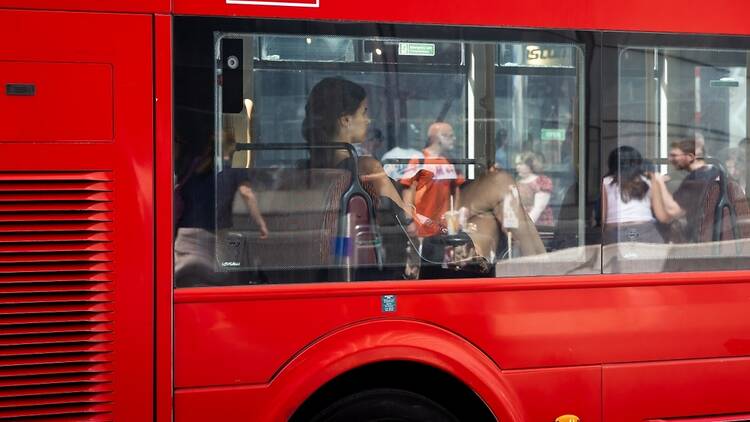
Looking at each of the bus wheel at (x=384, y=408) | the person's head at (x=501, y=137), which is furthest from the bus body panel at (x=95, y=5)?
the bus wheel at (x=384, y=408)

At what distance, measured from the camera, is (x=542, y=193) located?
12.2 ft

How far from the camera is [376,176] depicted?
360cm

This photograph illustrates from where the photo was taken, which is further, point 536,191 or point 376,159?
point 536,191

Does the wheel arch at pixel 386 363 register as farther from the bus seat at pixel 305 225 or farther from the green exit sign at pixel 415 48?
the green exit sign at pixel 415 48

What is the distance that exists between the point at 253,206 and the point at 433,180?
0.75 m

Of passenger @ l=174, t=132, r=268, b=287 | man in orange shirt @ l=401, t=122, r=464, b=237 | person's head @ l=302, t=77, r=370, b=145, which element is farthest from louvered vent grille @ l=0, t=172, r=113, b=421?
man in orange shirt @ l=401, t=122, r=464, b=237

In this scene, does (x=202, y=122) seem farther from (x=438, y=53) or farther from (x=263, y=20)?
(x=438, y=53)

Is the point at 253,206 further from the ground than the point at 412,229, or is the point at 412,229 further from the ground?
the point at 253,206

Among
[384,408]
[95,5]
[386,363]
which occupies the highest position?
[95,5]

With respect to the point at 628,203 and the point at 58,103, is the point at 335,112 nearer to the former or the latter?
the point at 58,103

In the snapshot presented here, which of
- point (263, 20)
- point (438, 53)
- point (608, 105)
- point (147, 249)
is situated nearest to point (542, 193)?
point (608, 105)

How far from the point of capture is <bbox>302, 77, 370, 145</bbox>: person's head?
138 inches

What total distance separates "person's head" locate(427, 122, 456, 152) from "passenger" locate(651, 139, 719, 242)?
0.92 meters

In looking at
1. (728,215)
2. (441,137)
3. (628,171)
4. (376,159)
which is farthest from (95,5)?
(728,215)
